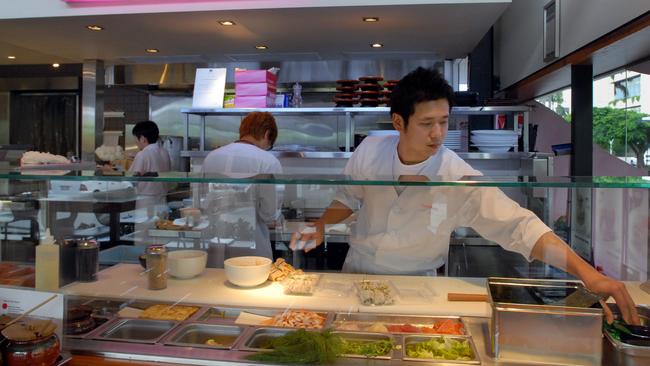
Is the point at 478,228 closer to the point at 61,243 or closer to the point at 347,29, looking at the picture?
the point at 61,243

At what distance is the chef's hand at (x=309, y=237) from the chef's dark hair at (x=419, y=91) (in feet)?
1.92

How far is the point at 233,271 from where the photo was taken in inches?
71.9

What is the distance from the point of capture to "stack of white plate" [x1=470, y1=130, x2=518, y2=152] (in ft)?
12.7

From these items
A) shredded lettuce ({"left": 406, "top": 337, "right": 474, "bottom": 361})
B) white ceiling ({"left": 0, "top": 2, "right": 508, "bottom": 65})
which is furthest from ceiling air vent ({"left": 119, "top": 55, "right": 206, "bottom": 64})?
shredded lettuce ({"left": 406, "top": 337, "right": 474, "bottom": 361})

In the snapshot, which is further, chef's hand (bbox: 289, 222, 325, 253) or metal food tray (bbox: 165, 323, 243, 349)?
chef's hand (bbox: 289, 222, 325, 253)

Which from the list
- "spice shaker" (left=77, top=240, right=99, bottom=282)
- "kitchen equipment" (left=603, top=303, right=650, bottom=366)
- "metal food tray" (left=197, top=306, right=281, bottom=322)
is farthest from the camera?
"spice shaker" (left=77, top=240, right=99, bottom=282)

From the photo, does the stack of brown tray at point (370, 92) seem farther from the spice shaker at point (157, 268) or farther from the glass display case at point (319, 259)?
the spice shaker at point (157, 268)

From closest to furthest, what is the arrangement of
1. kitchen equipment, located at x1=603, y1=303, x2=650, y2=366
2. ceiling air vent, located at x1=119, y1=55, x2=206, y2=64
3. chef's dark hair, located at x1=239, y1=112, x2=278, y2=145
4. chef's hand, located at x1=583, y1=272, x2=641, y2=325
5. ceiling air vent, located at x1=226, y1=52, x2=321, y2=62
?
1. kitchen equipment, located at x1=603, y1=303, x2=650, y2=366
2. chef's hand, located at x1=583, y1=272, x2=641, y2=325
3. chef's dark hair, located at x1=239, y1=112, x2=278, y2=145
4. ceiling air vent, located at x1=226, y1=52, x2=321, y2=62
5. ceiling air vent, located at x1=119, y1=55, x2=206, y2=64

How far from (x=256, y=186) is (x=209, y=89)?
286 centimetres

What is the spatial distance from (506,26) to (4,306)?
12.7ft

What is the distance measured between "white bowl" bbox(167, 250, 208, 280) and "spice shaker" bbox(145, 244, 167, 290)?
0.03 meters

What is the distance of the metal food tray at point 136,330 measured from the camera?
60.1 inches

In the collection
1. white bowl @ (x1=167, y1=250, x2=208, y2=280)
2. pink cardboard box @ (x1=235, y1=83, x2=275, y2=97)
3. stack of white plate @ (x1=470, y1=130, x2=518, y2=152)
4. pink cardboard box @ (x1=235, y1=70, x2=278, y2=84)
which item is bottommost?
white bowl @ (x1=167, y1=250, x2=208, y2=280)

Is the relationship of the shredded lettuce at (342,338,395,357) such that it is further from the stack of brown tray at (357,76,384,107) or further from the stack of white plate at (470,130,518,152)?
the stack of brown tray at (357,76,384,107)
